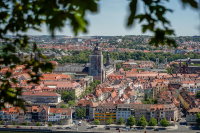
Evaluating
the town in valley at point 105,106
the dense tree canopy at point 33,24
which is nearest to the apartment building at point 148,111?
the town in valley at point 105,106

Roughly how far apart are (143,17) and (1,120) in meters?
15.0

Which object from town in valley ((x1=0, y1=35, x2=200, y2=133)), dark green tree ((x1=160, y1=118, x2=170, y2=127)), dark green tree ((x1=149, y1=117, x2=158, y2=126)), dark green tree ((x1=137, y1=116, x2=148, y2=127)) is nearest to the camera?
dark green tree ((x1=160, y1=118, x2=170, y2=127))

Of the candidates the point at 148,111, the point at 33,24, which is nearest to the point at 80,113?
the point at 148,111

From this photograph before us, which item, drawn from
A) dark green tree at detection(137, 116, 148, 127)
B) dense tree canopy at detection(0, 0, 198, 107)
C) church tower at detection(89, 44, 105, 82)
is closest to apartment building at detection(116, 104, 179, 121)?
dark green tree at detection(137, 116, 148, 127)

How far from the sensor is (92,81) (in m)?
24.7

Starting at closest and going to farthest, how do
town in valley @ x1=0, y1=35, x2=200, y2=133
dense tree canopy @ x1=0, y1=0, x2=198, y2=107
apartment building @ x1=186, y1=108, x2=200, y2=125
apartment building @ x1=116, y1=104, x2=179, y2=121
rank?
dense tree canopy @ x1=0, y1=0, x2=198, y2=107, town in valley @ x1=0, y1=35, x2=200, y2=133, apartment building @ x1=186, y1=108, x2=200, y2=125, apartment building @ x1=116, y1=104, x2=179, y2=121

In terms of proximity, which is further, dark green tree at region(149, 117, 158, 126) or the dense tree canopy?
dark green tree at region(149, 117, 158, 126)

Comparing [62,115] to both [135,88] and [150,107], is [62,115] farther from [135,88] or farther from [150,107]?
[135,88]

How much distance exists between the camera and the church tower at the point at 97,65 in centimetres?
2492

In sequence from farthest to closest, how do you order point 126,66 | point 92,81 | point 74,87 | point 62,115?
point 126,66 → point 92,81 → point 74,87 → point 62,115

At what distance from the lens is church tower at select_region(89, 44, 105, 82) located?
24.9 meters

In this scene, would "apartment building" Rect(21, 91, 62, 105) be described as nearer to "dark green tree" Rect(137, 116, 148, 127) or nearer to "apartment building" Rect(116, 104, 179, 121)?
"apartment building" Rect(116, 104, 179, 121)

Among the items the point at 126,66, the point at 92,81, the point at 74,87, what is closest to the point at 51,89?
the point at 74,87

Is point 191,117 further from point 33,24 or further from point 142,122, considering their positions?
point 33,24
